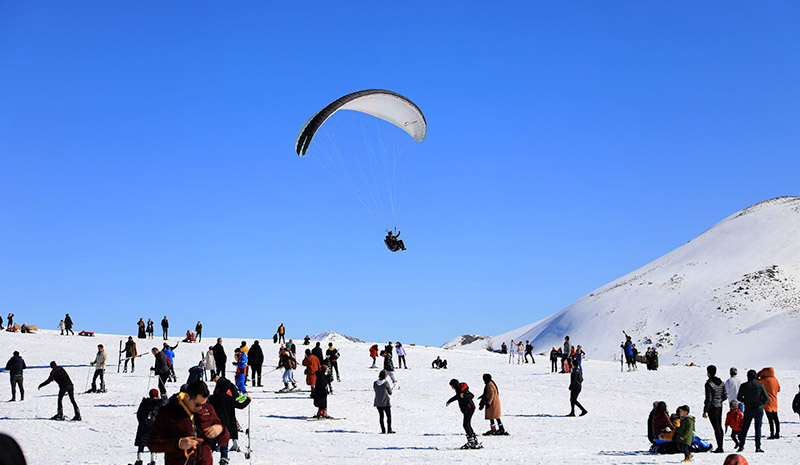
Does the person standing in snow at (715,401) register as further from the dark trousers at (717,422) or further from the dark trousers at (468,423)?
the dark trousers at (468,423)

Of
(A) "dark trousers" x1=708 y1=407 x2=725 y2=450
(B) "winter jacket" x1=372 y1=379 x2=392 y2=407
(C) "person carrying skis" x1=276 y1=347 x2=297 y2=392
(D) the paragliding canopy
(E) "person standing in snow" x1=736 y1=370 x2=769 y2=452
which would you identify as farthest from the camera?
(D) the paragliding canopy

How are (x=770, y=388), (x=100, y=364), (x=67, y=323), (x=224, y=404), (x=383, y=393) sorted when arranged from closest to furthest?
(x=224, y=404) → (x=770, y=388) → (x=383, y=393) → (x=100, y=364) → (x=67, y=323)

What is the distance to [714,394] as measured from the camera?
14.3 metres

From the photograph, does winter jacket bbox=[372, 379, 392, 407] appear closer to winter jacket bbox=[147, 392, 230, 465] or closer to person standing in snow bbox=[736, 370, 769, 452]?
person standing in snow bbox=[736, 370, 769, 452]

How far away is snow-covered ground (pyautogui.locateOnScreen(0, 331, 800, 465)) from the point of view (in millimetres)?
13516

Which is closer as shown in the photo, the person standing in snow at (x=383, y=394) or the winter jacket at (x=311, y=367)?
the person standing in snow at (x=383, y=394)

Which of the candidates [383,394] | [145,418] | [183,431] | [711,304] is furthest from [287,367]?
[711,304]

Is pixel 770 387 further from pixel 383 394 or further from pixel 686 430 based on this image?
pixel 383 394

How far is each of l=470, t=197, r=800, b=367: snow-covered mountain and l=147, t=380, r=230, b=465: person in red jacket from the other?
2316 inches

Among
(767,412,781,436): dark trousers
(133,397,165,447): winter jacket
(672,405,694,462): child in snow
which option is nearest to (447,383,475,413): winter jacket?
(672,405,694,462): child in snow

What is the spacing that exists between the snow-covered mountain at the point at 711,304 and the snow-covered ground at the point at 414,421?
38329 millimetres

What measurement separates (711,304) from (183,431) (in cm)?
8889

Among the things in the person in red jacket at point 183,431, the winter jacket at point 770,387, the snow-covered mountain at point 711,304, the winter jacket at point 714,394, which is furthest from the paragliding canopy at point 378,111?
the snow-covered mountain at point 711,304

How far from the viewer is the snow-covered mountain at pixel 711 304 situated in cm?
6731
